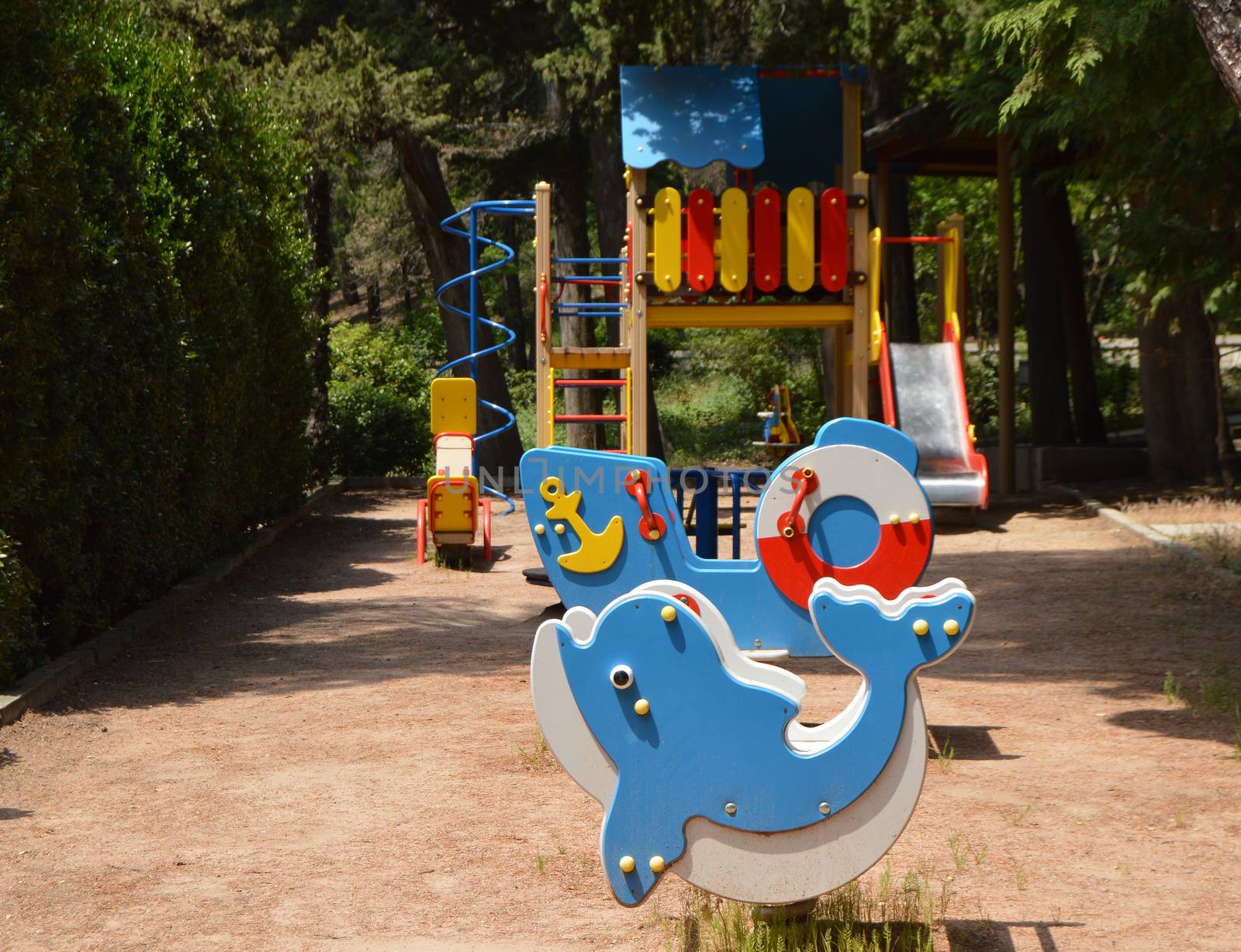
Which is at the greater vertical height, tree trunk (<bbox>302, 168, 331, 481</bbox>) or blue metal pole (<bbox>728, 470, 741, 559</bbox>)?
A: tree trunk (<bbox>302, 168, 331, 481</bbox>)

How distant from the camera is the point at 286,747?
18.8 ft

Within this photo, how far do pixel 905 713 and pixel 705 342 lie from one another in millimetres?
28862

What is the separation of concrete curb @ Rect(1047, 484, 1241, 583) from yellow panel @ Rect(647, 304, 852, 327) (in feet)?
10.4

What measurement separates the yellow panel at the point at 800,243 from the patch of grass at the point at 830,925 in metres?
8.65

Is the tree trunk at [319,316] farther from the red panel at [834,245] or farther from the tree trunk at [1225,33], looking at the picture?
the tree trunk at [1225,33]

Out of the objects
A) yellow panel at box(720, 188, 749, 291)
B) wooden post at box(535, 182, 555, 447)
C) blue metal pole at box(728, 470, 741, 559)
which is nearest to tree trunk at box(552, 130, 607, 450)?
wooden post at box(535, 182, 555, 447)

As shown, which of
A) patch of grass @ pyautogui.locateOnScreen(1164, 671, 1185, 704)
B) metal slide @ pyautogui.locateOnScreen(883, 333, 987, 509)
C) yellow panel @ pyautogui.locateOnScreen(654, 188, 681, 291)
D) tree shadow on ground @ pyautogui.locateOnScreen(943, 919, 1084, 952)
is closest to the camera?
tree shadow on ground @ pyautogui.locateOnScreen(943, 919, 1084, 952)

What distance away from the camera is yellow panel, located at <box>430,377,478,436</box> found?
40.9 ft

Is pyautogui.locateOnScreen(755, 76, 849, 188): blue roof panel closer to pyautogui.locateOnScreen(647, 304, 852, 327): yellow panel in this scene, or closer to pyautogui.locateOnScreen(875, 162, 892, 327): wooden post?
pyautogui.locateOnScreen(875, 162, 892, 327): wooden post

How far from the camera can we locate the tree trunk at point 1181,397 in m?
15.5

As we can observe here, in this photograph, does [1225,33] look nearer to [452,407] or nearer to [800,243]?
[800,243]

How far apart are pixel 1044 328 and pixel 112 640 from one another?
1369 cm

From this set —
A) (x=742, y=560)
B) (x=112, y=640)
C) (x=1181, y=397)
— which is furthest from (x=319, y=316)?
(x=742, y=560)

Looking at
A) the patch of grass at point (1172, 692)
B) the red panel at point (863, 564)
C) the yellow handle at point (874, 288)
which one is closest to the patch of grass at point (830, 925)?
the red panel at point (863, 564)
